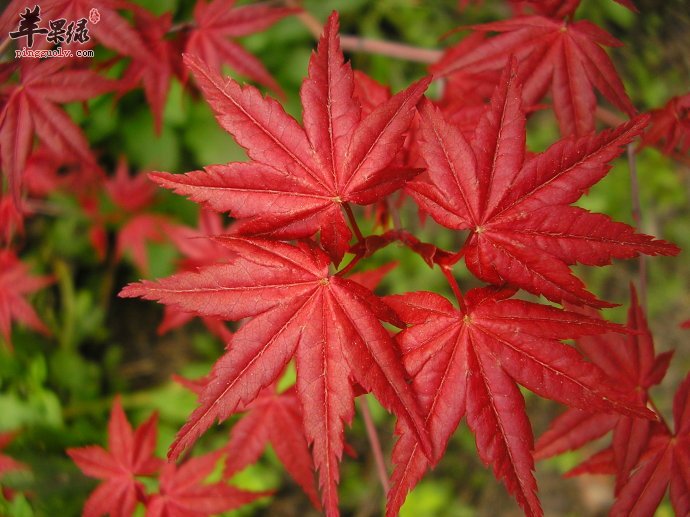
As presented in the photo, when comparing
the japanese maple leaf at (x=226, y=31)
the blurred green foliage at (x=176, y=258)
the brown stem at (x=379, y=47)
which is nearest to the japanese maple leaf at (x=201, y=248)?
the japanese maple leaf at (x=226, y=31)

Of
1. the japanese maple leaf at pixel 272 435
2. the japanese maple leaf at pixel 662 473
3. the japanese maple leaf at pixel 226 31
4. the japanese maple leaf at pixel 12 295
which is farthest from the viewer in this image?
the japanese maple leaf at pixel 12 295

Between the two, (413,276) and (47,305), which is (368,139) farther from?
(47,305)

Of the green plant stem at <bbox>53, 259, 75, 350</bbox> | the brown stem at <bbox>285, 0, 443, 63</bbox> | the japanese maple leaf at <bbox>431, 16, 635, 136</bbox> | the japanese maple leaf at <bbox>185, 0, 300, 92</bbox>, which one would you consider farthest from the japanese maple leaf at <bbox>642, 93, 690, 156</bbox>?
the green plant stem at <bbox>53, 259, 75, 350</bbox>

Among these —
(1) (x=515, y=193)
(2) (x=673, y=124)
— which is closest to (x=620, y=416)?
(1) (x=515, y=193)

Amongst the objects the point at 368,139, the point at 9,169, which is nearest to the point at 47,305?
the point at 9,169

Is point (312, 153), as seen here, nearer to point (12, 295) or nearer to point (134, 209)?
point (12, 295)

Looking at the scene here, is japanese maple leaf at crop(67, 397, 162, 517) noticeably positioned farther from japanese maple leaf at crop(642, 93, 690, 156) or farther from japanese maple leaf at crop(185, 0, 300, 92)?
japanese maple leaf at crop(642, 93, 690, 156)

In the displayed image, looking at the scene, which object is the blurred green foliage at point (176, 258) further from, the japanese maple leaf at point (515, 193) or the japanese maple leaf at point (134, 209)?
the japanese maple leaf at point (515, 193)
